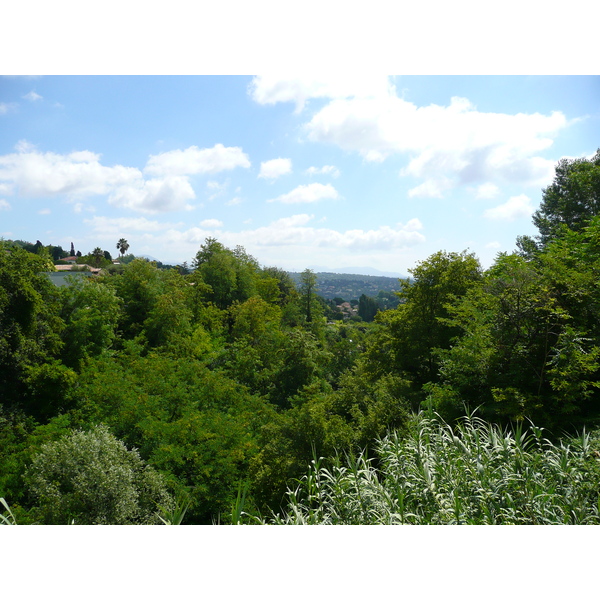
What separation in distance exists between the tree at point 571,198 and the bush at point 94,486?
63.5ft

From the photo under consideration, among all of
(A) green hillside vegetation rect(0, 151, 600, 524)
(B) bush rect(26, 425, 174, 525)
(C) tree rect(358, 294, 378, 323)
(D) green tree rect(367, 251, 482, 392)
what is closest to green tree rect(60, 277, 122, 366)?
(A) green hillside vegetation rect(0, 151, 600, 524)

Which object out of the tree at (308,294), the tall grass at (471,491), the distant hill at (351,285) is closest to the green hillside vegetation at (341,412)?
the tall grass at (471,491)

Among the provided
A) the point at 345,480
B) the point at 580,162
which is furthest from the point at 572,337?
the point at 580,162

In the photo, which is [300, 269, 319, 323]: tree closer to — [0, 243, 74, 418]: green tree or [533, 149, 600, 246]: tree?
[533, 149, 600, 246]: tree

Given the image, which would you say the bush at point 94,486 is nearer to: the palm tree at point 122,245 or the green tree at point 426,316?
the green tree at point 426,316

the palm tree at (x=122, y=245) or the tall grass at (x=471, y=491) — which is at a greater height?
the palm tree at (x=122, y=245)

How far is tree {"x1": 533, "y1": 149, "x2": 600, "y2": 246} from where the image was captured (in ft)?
66.6

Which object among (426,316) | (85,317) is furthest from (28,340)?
(426,316)

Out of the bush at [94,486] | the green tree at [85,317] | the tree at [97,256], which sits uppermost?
the tree at [97,256]

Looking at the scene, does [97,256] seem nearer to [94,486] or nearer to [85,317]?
[85,317]

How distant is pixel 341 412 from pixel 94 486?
6.45 meters

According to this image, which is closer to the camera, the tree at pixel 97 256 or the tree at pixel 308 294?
the tree at pixel 308 294

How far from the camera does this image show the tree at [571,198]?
20312 millimetres
